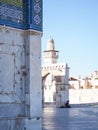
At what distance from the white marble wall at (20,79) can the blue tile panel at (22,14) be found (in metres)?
0.10

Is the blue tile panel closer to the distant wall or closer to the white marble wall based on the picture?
the white marble wall

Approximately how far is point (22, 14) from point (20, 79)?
41.0 inches

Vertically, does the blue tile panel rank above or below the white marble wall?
above

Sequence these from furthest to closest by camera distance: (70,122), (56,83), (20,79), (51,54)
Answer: (51,54)
(56,83)
(70,122)
(20,79)

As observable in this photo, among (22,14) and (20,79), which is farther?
(22,14)

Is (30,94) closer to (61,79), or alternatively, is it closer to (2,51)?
(2,51)

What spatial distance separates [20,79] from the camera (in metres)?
6.38

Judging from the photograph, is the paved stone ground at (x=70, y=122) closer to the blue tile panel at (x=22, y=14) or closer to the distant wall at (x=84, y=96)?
the blue tile panel at (x=22, y=14)

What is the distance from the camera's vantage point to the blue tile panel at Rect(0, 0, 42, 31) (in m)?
6.19

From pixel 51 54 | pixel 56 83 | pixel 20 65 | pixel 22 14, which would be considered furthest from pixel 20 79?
pixel 51 54

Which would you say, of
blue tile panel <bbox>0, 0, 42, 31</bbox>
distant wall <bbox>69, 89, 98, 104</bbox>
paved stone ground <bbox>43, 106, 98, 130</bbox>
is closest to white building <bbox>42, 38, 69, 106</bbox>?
distant wall <bbox>69, 89, 98, 104</bbox>

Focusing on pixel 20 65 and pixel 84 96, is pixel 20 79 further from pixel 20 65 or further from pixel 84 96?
pixel 84 96

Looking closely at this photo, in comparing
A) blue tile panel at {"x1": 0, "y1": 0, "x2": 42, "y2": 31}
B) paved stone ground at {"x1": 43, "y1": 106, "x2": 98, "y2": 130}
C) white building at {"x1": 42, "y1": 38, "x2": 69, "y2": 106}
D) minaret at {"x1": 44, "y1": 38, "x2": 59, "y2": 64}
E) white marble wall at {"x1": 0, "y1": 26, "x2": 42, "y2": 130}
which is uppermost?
minaret at {"x1": 44, "y1": 38, "x2": 59, "y2": 64}

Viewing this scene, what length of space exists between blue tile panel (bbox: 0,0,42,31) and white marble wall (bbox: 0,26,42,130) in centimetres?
10
